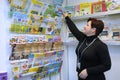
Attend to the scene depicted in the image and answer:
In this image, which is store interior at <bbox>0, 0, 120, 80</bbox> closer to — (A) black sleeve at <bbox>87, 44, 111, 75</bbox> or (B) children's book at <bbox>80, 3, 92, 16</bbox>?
(B) children's book at <bbox>80, 3, 92, 16</bbox>

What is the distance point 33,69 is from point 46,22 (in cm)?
53

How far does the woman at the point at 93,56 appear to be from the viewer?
1.61m

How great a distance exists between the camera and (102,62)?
63.4 inches

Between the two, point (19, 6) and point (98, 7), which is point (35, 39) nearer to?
point (19, 6)

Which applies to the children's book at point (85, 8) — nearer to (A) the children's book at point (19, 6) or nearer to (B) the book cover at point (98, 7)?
(B) the book cover at point (98, 7)

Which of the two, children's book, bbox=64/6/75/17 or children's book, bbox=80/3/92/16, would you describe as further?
children's book, bbox=64/6/75/17

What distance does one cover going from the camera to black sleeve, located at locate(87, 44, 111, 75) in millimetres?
1596

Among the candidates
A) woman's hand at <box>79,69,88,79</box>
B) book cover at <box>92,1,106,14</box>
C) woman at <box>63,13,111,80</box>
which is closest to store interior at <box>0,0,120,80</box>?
book cover at <box>92,1,106,14</box>

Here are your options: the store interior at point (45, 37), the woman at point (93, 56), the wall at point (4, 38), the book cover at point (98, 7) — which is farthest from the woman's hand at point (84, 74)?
the book cover at point (98, 7)

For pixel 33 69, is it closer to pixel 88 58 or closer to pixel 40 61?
pixel 40 61

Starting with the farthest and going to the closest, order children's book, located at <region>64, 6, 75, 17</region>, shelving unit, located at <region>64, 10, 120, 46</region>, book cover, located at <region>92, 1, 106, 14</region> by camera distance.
→ 1. children's book, located at <region>64, 6, 75, 17</region>
2. book cover, located at <region>92, 1, 106, 14</region>
3. shelving unit, located at <region>64, 10, 120, 46</region>

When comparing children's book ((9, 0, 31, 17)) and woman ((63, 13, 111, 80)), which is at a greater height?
children's book ((9, 0, 31, 17))

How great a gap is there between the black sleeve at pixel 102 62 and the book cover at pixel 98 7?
577 millimetres

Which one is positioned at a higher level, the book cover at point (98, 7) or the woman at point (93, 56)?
the book cover at point (98, 7)
